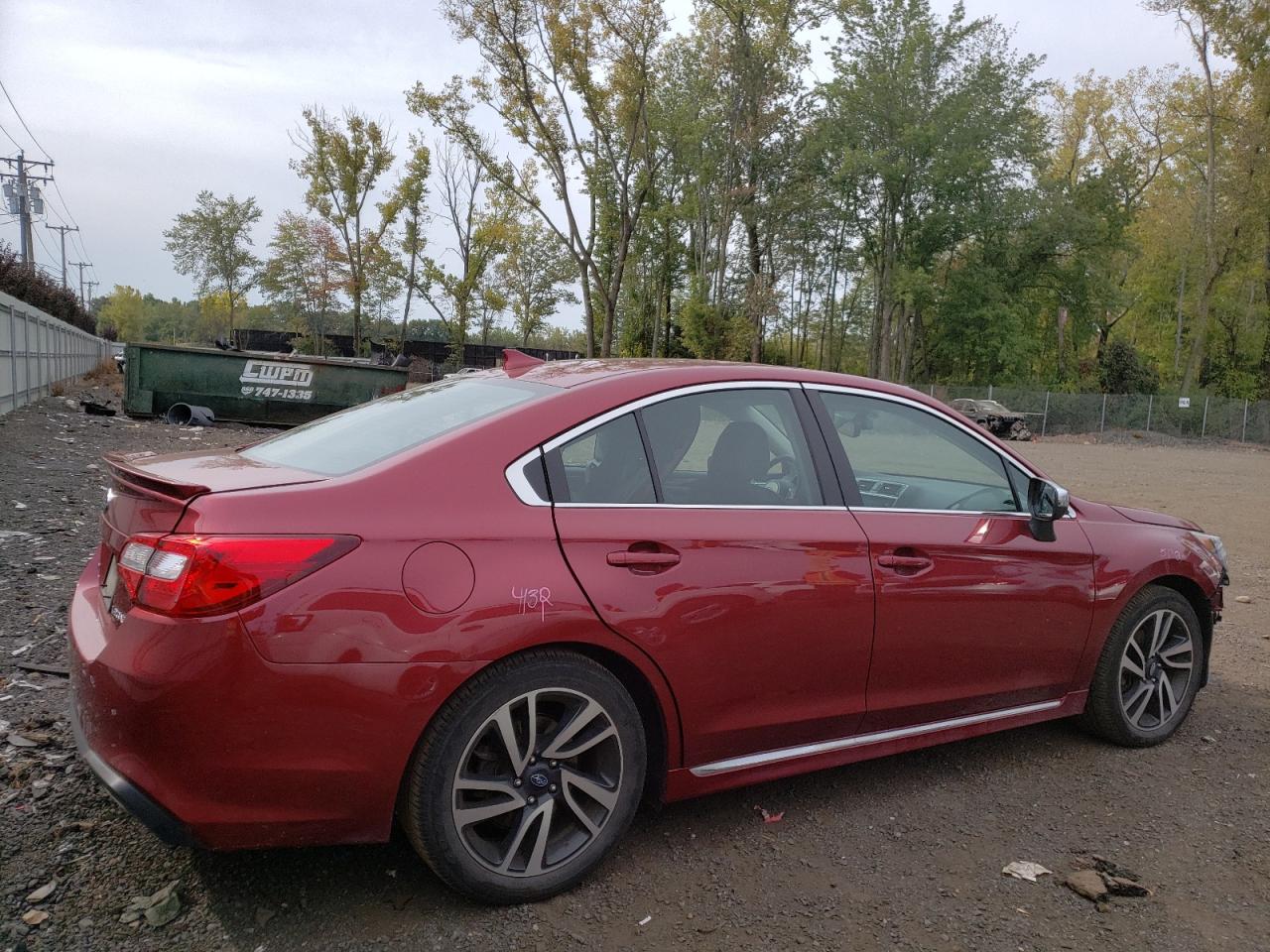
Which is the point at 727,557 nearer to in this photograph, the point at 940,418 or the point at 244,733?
the point at 940,418

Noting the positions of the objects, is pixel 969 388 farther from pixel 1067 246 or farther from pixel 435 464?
pixel 435 464

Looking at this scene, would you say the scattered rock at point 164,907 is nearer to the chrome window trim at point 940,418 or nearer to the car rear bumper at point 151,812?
the car rear bumper at point 151,812

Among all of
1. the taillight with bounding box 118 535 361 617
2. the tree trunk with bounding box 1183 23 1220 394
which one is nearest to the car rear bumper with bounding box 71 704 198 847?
the taillight with bounding box 118 535 361 617

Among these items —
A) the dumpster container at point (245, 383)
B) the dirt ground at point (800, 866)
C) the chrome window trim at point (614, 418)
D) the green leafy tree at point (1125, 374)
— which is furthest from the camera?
the green leafy tree at point (1125, 374)

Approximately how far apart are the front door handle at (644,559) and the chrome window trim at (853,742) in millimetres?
688

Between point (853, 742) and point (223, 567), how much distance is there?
7.09 feet

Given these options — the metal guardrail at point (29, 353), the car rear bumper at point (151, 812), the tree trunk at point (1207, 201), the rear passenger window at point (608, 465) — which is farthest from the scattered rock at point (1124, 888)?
the tree trunk at point (1207, 201)

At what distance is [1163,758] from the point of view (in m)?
4.12

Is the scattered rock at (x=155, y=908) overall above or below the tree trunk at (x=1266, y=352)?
below

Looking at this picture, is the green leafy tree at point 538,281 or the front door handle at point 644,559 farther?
the green leafy tree at point 538,281

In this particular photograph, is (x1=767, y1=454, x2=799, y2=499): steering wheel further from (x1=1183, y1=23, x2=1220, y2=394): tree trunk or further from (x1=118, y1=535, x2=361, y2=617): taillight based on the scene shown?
(x1=1183, y1=23, x2=1220, y2=394): tree trunk

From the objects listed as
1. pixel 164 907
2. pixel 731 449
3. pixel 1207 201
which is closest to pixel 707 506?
pixel 731 449

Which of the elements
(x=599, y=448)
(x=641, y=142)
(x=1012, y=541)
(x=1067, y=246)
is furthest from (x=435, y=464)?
(x=1067, y=246)

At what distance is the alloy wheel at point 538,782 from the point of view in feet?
8.61
